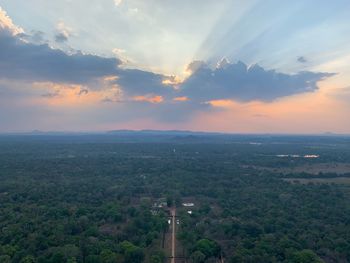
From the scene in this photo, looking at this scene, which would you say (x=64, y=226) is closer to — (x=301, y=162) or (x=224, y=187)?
(x=224, y=187)

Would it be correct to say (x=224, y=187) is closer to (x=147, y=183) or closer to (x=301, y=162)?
(x=147, y=183)

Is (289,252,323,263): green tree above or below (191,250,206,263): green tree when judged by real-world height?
above

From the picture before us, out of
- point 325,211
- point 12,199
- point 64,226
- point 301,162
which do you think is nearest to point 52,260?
point 64,226

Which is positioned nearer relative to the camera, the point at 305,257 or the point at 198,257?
the point at 305,257

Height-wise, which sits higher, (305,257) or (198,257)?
(305,257)

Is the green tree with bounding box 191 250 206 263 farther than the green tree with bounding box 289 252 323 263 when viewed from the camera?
Yes

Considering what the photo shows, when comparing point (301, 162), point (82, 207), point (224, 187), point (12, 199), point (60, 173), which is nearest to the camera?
point (82, 207)

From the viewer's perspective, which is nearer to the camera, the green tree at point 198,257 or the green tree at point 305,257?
the green tree at point 305,257

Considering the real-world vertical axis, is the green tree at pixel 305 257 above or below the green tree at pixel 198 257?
above

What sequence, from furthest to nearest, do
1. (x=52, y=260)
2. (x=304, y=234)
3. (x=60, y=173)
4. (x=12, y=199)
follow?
(x=60, y=173) < (x=12, y=199) < (x=304, y=234) < (x=52, y=260)

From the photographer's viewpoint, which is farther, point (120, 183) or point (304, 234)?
point (120, 183)

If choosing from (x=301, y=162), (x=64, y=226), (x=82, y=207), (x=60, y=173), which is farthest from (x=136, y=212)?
(x=301, y=162)
